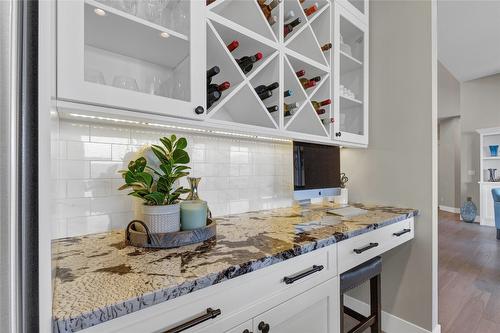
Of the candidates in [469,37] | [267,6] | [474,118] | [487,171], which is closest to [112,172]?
[267,6]

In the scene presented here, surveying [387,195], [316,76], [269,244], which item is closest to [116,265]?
[269,244]

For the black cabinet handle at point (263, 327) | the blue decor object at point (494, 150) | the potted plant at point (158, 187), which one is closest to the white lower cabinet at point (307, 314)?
the black cabinet handle at point (263, 327)

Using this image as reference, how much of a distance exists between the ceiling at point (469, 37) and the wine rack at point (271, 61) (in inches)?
120

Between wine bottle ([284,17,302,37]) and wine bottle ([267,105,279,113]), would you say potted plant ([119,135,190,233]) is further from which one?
wine bottle ([284,17,302,37])

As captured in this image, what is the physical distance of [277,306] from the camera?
90 centimetres

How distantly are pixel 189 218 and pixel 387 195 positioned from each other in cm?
159

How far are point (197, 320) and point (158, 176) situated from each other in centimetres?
57

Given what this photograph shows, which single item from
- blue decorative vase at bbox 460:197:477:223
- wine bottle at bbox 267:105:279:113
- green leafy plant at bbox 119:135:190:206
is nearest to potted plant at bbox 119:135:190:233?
green leafy plant at bbox 119:135:190:206

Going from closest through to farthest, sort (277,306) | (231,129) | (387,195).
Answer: (277,306) < (231,129) < (387,195)

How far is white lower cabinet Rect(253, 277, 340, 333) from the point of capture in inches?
34.7

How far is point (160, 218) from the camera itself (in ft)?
3.13

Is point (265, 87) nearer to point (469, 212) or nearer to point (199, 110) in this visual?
point (199, 110)

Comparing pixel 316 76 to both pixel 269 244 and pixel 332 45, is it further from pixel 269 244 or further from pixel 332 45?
pixel 269 244

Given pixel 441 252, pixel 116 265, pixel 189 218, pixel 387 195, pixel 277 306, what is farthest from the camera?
pixel 441 252
